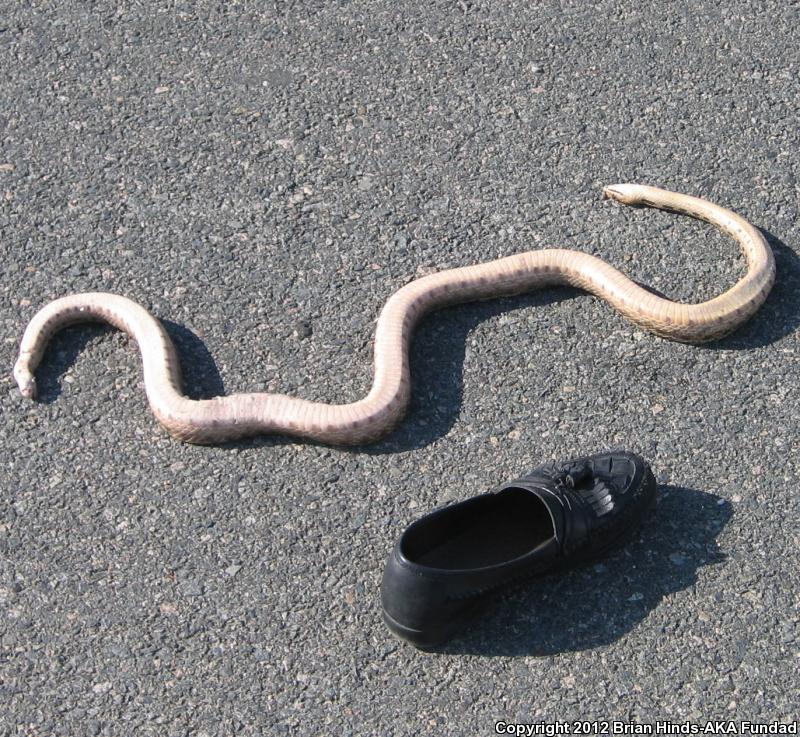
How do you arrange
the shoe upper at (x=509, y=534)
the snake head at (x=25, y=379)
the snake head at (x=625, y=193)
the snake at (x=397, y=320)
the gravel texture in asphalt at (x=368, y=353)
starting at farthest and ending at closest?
the snake head at (x=625, y=193), the snake head at (x=25, y=379), the snake at (x=397, y=320), the gravel texture in asphalt at (x=368, y=353), the shoe upper at (x=509, y=534)

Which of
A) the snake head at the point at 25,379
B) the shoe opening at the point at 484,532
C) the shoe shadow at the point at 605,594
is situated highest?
the snake head at the point at 25,379

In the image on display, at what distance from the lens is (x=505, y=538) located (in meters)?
3.50

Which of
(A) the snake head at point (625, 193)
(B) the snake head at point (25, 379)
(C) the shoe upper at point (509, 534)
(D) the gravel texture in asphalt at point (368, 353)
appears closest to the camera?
(C) the shoe upper at point (509, 534)

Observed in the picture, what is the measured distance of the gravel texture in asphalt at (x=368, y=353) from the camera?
336 centimetres

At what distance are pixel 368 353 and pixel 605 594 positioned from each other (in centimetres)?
133

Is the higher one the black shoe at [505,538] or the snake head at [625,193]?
the snake head at [625,193]

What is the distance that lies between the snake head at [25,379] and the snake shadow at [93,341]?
0.05 m

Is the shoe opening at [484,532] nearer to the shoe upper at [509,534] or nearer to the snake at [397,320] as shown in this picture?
the shoe upper at [509,534]

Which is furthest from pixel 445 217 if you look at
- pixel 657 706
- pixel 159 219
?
pixel 657 706

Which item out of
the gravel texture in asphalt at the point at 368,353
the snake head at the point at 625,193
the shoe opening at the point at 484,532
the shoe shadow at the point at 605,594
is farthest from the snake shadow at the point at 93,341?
the snake head at the point at 625,193

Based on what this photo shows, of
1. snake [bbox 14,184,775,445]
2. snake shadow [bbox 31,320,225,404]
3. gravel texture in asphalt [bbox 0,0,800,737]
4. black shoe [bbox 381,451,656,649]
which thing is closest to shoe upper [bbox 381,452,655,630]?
black shoe [bbox 381,451,656,649]

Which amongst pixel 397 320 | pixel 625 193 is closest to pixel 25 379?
pixel 397 320

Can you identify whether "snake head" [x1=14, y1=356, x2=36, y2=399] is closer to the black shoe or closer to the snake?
the snake

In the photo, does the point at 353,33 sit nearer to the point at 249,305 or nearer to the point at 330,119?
the point at 330,119
